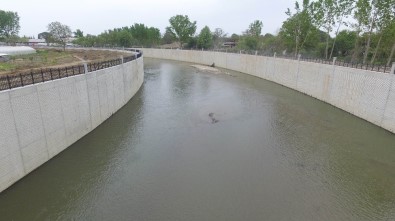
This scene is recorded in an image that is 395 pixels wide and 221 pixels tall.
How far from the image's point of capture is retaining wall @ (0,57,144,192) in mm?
10500

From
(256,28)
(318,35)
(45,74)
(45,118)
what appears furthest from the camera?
(256,28)

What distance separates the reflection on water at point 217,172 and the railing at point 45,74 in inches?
160

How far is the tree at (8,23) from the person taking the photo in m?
104

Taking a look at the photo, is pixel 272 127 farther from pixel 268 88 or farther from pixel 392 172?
pixel 268 88

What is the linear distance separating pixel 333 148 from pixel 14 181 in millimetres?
16920

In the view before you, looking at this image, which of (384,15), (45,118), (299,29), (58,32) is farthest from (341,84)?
(58,32)

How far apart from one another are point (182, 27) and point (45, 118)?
288 feet

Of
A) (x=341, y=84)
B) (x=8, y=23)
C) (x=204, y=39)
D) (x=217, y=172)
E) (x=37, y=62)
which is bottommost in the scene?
(x=217, y=172)

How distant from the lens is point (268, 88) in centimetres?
3553

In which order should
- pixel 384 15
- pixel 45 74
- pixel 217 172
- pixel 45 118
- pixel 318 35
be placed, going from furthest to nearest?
pixel 318 35 < pixel 384 15 < pixel 45 74 < pixel 217 172 < pixel 45 118

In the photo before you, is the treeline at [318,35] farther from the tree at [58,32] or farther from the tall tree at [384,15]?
the tree at [58,32]

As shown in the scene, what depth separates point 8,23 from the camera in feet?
346

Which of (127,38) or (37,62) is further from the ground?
(127,38)

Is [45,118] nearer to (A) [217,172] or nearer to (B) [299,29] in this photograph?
(A) [217,172]
